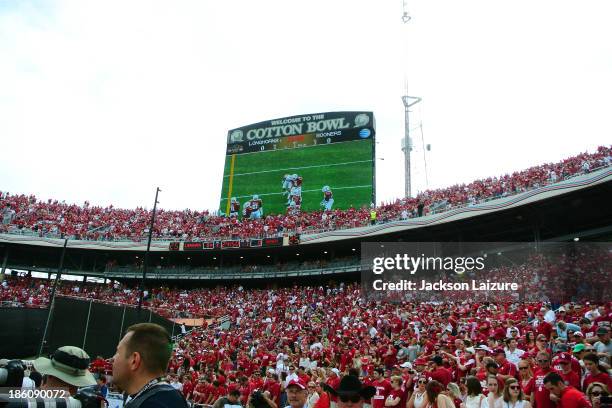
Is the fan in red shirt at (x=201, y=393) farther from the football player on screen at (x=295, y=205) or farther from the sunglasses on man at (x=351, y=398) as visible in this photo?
the football player on screen at (x=295, y=205)

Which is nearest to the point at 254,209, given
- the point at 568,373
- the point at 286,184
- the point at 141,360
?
the point at 286,184

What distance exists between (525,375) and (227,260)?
36.3 m

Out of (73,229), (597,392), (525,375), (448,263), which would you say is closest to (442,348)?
(525,375)

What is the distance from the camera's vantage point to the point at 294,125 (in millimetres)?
43656

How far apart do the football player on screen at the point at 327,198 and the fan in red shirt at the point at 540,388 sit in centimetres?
3178

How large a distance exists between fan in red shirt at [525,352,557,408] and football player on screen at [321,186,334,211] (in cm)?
3178

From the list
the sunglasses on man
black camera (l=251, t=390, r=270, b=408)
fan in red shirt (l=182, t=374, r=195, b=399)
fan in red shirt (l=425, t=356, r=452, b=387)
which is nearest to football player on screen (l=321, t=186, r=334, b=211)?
fan in red shirt (l=182, t=374, r=195, b=399)

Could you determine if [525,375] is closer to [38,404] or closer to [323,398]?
[323,398]

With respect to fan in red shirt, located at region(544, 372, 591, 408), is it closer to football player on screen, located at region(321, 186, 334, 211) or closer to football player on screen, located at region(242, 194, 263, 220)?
football player on screen, located at region(321, 186, 334, 211)

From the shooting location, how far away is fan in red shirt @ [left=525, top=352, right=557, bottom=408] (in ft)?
A: 21.8

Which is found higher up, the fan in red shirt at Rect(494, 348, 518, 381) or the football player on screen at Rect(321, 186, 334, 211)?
the football player on screen at Rect(321, 186, 334, 211)

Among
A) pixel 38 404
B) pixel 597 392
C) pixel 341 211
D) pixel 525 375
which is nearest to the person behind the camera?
pixel 38 404

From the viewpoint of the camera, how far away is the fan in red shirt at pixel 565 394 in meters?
5.73

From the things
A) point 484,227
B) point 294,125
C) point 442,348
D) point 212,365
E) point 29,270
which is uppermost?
point 294,125
